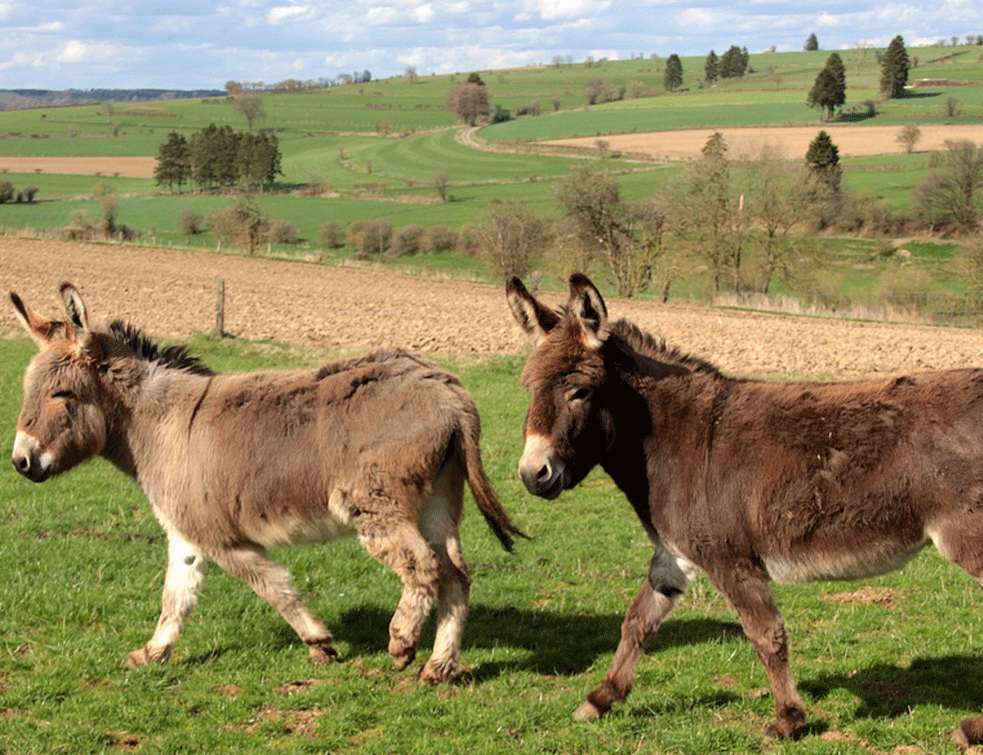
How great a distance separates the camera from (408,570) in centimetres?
613

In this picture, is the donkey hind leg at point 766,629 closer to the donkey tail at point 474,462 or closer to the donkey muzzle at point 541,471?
the donkey muzzle at point 541,471

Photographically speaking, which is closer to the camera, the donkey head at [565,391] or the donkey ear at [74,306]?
the donkey head at [565,391]

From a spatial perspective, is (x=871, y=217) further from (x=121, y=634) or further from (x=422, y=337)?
(x=121, y=634)

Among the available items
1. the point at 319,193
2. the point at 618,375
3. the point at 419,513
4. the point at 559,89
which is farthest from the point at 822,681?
the point at 559,89

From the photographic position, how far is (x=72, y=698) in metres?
5.97

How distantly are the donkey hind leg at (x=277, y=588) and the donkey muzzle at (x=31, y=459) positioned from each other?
4.62 feet

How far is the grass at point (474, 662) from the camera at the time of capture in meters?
5.57

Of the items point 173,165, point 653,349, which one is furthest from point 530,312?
point 173,165

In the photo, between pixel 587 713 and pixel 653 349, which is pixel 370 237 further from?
pixel 587 713

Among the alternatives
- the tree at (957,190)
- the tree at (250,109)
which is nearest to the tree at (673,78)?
the tree at (250,109)

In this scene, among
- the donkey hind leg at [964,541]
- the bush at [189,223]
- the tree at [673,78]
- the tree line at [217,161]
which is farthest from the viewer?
the tree at [673,78]

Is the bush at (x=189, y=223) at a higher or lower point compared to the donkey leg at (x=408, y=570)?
lower

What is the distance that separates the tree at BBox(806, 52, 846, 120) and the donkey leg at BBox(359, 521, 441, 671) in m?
123

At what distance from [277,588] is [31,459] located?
1999 millimetres
